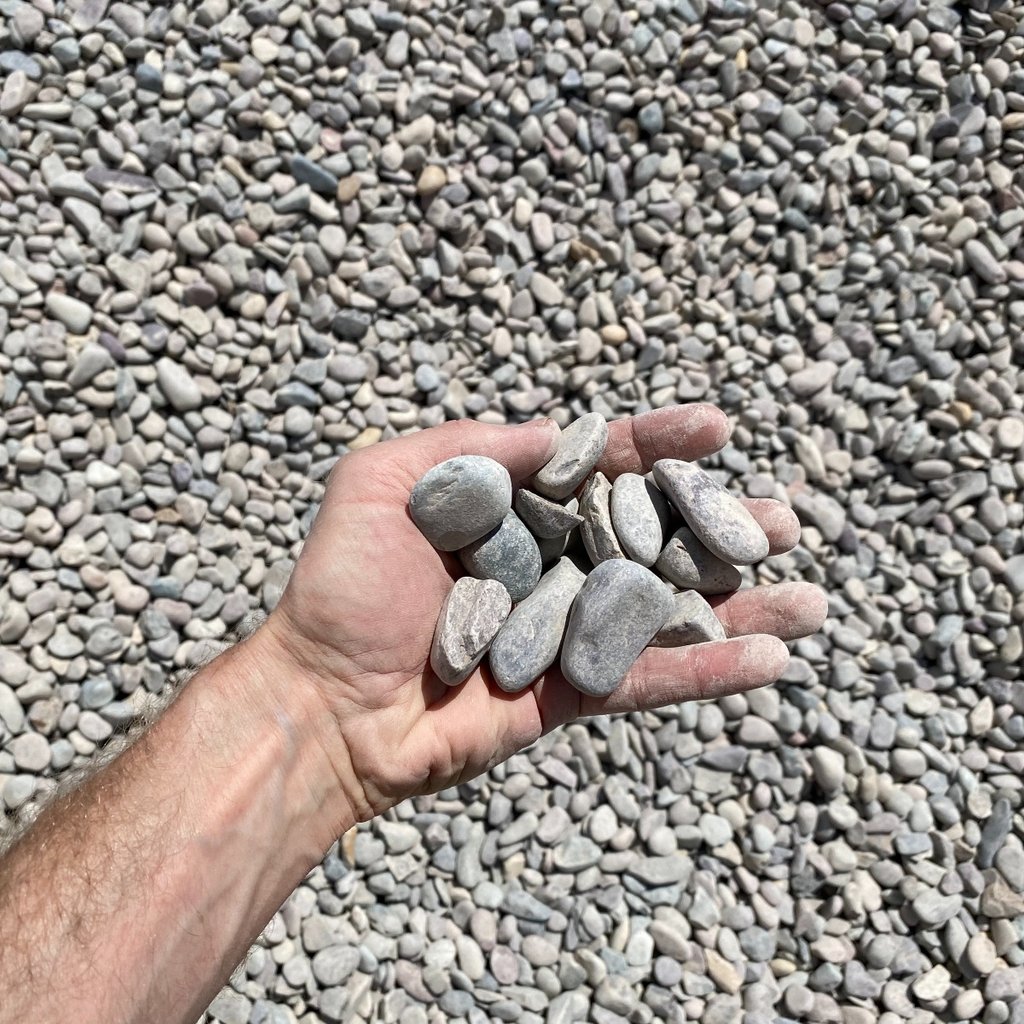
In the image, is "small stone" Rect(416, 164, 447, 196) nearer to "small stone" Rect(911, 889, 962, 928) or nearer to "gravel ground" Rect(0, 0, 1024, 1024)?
"gravel ground" Rect(0, 0, 1024, 1024)

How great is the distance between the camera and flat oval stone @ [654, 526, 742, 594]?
5.91ft

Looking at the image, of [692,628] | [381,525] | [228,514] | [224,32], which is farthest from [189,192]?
[692,628]

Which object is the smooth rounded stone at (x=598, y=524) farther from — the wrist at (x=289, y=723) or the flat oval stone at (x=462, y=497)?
the wrist at (x=289, y=723)

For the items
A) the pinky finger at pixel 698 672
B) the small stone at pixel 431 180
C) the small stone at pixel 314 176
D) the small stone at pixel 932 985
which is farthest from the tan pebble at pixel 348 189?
the small stone at pixel 932 985

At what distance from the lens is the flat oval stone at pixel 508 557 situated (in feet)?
5.77

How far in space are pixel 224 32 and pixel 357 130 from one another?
46 centimetres

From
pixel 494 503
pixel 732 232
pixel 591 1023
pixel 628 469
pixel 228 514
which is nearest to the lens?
pixel 494 503

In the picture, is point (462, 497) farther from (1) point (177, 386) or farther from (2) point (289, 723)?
(1) point (177, 386)

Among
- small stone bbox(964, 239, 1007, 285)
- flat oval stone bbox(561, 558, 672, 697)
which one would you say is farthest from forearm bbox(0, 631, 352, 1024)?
small stone bbox(964, 239, 1007, 285)

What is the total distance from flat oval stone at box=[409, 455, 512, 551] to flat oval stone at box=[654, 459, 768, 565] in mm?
313

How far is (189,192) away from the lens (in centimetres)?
262

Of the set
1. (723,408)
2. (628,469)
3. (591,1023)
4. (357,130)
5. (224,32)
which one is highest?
(224,32)

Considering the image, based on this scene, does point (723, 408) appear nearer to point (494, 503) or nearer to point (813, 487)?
point (813, 487)

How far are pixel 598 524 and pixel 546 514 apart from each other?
0.10 meters
